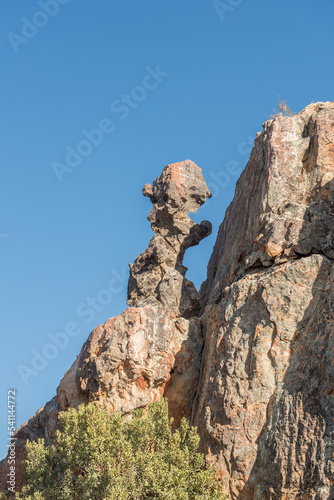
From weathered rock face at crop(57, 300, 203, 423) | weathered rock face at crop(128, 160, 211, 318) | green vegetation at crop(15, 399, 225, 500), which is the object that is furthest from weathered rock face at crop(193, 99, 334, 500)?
weathered rock face at crop(128, 160, 211, 318)

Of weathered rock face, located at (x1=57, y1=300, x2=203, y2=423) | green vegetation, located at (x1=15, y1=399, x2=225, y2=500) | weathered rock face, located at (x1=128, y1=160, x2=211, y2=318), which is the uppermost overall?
weathered rock face, located at (x1=128, y1=160, x2=211, y2=318)

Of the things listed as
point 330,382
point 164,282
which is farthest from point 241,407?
point 164,282

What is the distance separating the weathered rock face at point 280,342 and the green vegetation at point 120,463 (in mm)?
1886

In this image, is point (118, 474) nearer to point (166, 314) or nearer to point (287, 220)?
point (166, 314)

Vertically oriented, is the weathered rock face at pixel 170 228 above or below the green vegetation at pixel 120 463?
above

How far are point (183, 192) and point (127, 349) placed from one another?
14988 millimetres

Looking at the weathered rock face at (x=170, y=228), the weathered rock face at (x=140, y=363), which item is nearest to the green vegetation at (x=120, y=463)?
the weathered rock face at (x=140, y=363)

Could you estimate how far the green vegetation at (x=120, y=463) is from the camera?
25891mm

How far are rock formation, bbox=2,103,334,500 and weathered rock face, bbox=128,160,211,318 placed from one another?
1.46 ft

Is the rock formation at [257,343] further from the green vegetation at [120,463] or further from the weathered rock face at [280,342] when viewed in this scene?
the green vegetation at [120,463]

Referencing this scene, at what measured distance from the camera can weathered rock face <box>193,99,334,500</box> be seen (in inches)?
1062

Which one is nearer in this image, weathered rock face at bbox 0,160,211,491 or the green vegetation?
the green vegetation

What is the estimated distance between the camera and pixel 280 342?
97.6 feet

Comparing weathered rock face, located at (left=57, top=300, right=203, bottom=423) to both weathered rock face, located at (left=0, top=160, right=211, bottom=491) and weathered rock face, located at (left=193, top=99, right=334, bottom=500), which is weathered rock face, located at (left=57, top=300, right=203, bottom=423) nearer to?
weathered rock face, located at (left=0, top=160, right=211, bottom=491)
